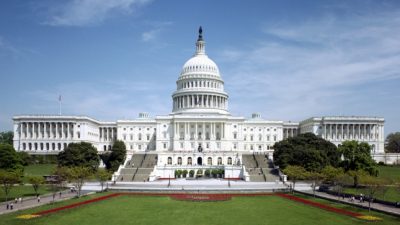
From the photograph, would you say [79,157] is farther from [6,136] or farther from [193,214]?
[6,136]

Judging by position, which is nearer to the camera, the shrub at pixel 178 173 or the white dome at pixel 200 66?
the shrub at pixel 178 173

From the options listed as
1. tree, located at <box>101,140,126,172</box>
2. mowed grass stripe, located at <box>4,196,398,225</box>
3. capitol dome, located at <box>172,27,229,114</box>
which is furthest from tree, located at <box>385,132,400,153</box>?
mowed grass stripe, located at <box>4,196,398,225</box>

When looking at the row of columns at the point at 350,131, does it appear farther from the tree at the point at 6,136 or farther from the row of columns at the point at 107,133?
the tree at the point at 6,136

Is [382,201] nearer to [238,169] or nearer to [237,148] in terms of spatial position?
[238,169]

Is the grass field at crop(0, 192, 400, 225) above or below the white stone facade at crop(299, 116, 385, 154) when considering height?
below

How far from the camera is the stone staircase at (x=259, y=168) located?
8719 cm

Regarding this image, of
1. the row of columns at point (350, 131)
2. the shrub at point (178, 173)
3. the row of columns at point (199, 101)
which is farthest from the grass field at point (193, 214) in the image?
the row of columns at point (350, 131)

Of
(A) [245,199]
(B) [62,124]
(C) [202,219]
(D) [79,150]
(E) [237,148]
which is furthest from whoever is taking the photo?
(B) [62,124]

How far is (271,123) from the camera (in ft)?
465

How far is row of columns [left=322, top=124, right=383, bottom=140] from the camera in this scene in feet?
453

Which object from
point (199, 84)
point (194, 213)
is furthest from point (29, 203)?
point (199, 84)

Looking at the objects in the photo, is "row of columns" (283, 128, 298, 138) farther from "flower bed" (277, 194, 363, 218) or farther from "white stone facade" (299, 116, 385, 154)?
"flower bed" (277, 194, 363, 218)

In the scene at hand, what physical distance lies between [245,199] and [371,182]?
1628cm

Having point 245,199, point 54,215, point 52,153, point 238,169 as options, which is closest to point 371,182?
point 245,199
